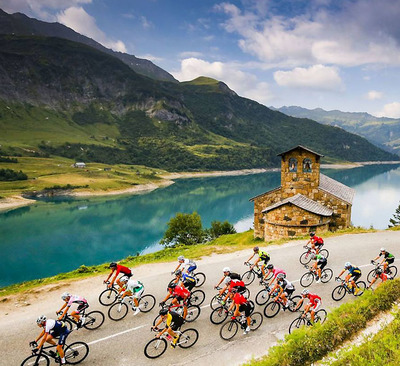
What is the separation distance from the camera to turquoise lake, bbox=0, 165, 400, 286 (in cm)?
6619

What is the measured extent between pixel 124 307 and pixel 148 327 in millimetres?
2320

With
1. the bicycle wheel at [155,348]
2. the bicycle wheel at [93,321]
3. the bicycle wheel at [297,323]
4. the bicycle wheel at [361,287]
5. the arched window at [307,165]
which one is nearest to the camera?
the bicycle wheel at [155,348]

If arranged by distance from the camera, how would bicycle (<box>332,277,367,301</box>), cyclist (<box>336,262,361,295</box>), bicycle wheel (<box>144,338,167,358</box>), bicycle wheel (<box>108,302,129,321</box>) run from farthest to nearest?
bicycle (<box>332,277,367,301</box>)
cyclist (<box>336,262,361,295</box>)
bicycle wheel (<box>108,302,129,321</box>)
bicycle wheel (<box>144,338,167,358</box>)

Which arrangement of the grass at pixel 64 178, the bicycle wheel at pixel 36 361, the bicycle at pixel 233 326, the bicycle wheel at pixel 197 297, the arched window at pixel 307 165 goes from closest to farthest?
the bicycle wheel at pixel 36 361, the bicycle at pixel 233 326, the bicycle wheel at pixel 197 297, the arched window at pixel 307 165, the grass at pixel 64 178

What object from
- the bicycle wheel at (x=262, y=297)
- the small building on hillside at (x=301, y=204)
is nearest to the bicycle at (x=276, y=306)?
the bicycle wheel at (x=262, y=297)

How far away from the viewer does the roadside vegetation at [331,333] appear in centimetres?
998

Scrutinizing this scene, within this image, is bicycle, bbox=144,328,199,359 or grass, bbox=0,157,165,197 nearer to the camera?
bicycle, bbox=144,328,199,359

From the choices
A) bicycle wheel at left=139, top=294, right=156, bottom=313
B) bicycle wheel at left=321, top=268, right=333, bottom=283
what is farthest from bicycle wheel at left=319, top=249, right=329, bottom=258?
bicycle wheel at left=139, top=294, right=156, bottom=313

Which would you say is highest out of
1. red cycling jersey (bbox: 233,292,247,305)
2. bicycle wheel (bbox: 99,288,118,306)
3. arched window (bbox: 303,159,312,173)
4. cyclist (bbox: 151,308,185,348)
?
arched window (bbox: 303,159,312,173)

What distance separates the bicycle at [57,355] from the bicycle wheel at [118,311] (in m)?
2.73

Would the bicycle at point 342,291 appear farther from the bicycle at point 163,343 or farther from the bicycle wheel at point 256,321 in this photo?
the bicycle at point 163,343

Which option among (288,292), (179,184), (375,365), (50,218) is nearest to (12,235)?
(50,218)

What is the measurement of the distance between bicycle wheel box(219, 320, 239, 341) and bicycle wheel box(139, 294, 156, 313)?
14.3 ft

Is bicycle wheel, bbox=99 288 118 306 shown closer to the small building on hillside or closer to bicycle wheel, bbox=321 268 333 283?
bicycle wheel, bbox=321 268 333 283
